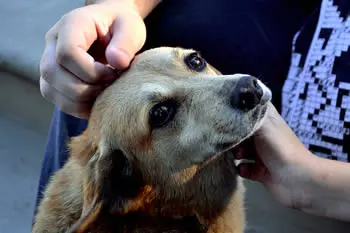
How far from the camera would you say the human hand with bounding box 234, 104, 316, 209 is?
5.37 feet

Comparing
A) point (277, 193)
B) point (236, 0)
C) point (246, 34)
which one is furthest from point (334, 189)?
point (236, 0)

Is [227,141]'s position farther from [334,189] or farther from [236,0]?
[236,0]

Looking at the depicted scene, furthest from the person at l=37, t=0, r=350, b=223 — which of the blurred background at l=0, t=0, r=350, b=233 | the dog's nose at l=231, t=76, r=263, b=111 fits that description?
the blurred background at l=0, t=0, r=350, b=233

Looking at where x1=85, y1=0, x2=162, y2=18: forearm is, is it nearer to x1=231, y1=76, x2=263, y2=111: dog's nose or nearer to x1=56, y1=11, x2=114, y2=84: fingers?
x1=56, y1=11, x2=114, y2=84: fingers

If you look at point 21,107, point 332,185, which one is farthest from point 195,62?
point 21,107

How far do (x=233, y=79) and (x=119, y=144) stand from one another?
1.29 feet

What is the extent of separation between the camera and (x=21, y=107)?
11.3ft

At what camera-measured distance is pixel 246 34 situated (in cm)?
204

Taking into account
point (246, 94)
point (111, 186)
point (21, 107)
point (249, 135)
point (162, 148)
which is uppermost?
point (246, 94)

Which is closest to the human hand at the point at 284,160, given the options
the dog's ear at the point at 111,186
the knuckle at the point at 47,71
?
the dog's ear at the point at 111,186

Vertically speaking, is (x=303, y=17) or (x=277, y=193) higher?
(x=303, y=17)

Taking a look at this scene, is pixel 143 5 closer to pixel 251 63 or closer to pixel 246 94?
pixel 251 63

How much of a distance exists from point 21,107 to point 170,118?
6.38 ft

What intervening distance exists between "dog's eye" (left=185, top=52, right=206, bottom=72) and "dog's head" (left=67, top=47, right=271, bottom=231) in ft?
0.17
